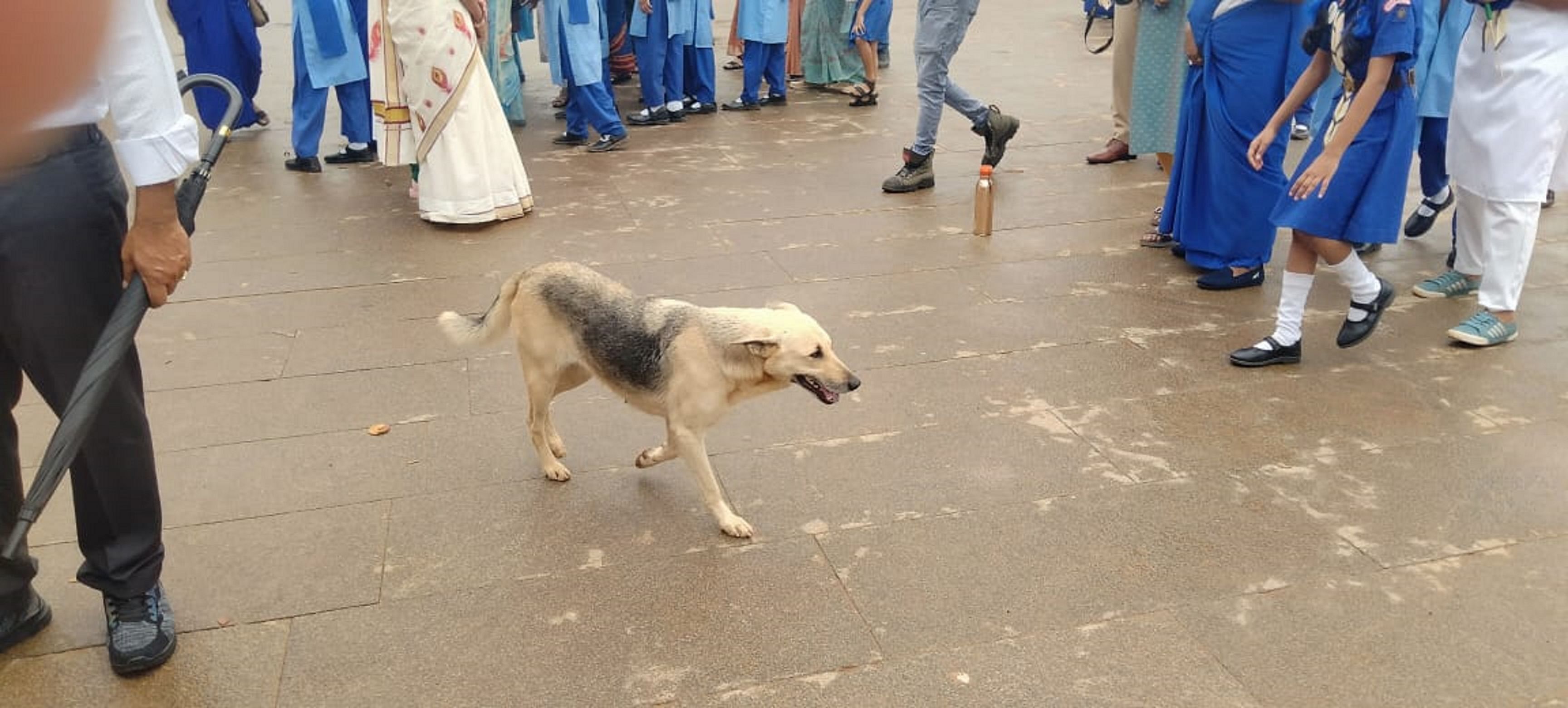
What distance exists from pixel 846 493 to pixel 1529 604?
2013 mm

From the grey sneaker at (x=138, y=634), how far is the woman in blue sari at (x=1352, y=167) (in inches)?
161

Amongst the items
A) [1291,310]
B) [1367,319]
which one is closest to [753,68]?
[1291,310]

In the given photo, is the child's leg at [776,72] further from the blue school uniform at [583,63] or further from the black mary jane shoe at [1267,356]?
the black mary jane shoe at [1267,356]

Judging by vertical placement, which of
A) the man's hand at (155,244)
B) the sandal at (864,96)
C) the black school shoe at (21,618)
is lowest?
the black school shoe at (21,618)

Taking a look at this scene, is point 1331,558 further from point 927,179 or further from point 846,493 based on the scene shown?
point 927,179

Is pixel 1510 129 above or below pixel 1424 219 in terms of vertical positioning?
above

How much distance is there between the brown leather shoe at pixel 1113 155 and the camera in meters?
7.98

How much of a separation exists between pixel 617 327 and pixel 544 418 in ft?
1.71


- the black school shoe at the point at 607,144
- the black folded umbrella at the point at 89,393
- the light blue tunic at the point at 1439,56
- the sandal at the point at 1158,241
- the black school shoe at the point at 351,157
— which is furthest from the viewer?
the black school shoe at the point at 607,144

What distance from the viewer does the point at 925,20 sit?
7.08 m

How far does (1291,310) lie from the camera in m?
4.64

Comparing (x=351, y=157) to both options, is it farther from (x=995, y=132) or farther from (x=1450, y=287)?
(x=1450, y=287)

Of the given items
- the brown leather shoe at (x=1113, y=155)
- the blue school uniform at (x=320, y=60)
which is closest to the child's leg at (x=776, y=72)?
the brown leather shoe at (x=1113, y=155)

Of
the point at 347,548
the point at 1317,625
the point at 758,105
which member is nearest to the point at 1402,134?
the point at 1317,625
